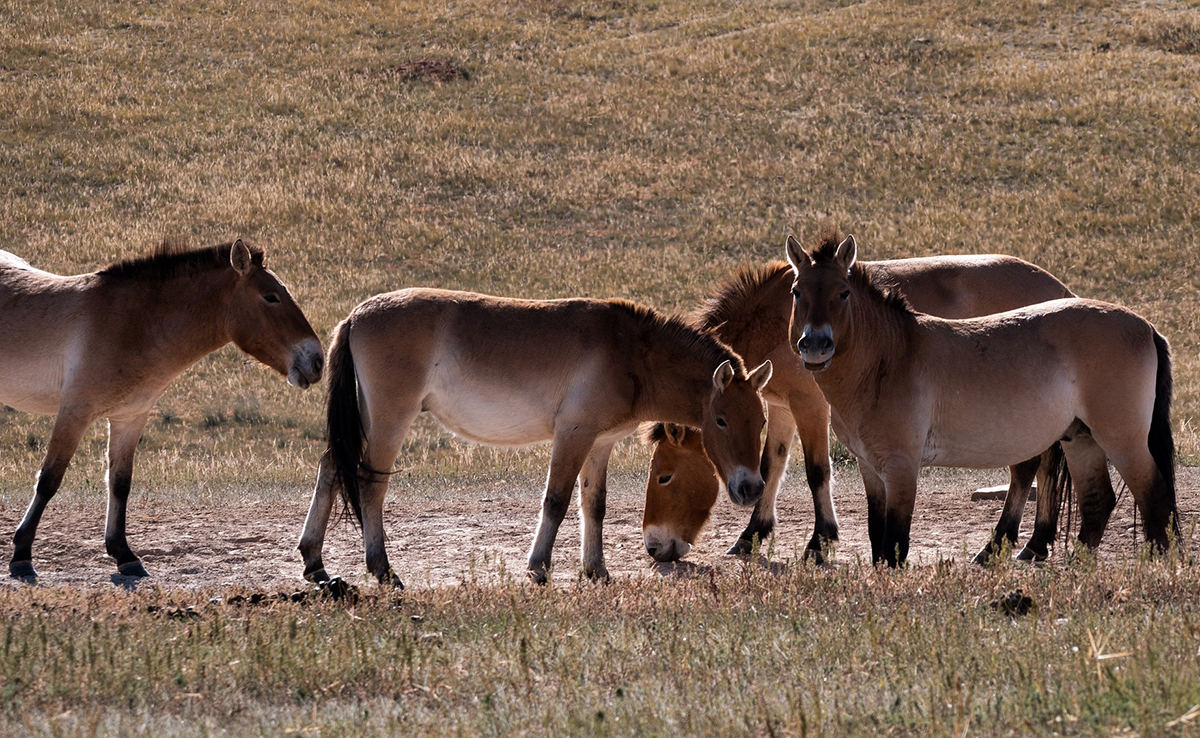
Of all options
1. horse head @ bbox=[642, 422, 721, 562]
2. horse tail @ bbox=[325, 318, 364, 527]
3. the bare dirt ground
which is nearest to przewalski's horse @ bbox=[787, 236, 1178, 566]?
the bare dirt ground

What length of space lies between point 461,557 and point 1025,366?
14.3ft

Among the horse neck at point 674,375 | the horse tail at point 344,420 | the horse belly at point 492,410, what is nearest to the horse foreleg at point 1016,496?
the horse neck at point 674,375

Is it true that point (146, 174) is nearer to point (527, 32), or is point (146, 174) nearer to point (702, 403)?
point (527, 32)

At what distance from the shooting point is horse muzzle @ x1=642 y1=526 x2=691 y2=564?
30.5 feet

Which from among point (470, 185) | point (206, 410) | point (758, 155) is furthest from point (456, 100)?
point (206, 410)

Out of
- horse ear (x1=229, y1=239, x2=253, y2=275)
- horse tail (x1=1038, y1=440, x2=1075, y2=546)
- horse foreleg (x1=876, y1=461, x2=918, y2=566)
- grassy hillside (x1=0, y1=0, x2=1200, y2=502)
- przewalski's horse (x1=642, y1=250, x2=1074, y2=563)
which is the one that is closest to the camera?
horse foreleg (x1=876, y1=461, x2=918, y2=566)

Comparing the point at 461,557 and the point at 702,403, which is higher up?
the point at 702,403

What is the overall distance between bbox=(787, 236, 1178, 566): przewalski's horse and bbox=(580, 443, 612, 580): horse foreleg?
5.93 feet

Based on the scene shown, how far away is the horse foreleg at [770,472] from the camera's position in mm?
10188

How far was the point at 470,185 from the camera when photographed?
34.1 m

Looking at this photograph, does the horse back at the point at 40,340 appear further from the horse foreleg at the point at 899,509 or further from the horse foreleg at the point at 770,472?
the horse foreleg at the point at 899,509

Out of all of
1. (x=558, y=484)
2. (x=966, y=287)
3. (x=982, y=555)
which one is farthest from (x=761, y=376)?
(x=966, y=287)

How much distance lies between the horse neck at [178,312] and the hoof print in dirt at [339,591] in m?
2.95

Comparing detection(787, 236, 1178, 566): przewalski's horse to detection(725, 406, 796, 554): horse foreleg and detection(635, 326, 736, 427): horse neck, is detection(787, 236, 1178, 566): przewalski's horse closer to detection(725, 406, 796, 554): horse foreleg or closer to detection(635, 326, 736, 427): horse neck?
detection(635, 326, 736, 427): horse neck
